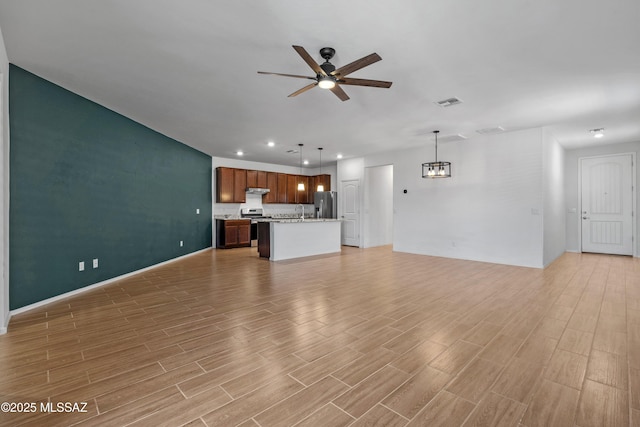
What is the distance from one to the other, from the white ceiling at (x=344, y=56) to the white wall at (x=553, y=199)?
0.89 metres

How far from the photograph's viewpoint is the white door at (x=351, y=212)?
9031 mm

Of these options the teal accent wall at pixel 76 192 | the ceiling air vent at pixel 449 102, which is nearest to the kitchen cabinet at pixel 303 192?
the teal accent wall at pixel 76 192

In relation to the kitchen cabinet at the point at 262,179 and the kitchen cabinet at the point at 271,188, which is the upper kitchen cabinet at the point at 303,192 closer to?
the kitchen cabinet at the point at 271,188

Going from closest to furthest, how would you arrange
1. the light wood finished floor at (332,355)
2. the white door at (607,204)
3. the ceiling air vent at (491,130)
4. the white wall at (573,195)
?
the light wood finished floor at (332,355)
the ceiling air vent at (491,130)
the white door at (607,204)
the white wall at (573,195)

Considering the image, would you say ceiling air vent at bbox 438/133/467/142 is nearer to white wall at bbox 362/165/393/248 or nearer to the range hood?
white wall at bbox 362/165/393/248

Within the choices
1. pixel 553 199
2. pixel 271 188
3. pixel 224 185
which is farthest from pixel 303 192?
pixel 553 199

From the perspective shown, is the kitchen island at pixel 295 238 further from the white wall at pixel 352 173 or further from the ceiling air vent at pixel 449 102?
the ceiling air vent at pixel 449 102

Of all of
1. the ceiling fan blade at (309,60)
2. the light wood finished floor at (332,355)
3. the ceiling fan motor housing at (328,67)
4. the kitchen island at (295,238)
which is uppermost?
the ceiling fan motor housing at (328,67)

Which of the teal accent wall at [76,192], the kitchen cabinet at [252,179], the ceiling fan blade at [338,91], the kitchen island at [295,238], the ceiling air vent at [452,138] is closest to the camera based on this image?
the ceiling fan blade at [338,91]

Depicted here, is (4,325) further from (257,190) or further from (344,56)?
(257,190)

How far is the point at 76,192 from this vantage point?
160 inches

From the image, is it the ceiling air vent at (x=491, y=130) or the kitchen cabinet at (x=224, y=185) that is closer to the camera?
the ceiling air vent at (x=491, y=130)

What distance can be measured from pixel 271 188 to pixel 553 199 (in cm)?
745

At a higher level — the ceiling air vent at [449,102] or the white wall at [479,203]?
the ceiling air vent at [449,102]
